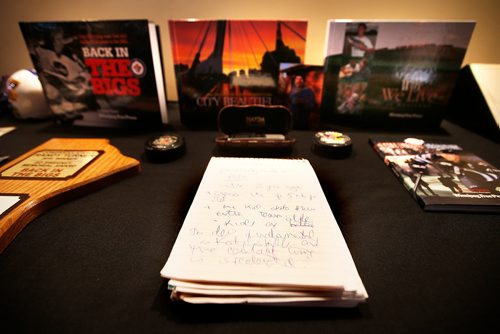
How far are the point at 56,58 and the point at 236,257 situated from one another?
799 millimetres

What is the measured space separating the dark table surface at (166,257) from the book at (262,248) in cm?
2

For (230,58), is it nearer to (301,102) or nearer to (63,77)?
(301,102)

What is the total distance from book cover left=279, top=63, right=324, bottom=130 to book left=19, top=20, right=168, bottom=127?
0.37 metres

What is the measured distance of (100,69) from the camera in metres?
0.75

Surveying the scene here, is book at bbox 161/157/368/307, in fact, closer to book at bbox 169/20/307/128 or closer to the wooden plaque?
the wooden plaque

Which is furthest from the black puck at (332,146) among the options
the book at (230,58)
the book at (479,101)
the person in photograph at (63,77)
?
the person in photograph at (63,77)

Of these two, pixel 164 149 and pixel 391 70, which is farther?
pixel 391 70

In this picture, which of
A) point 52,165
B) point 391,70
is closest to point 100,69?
point 52,165

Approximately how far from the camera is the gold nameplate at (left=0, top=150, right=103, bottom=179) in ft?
1.70

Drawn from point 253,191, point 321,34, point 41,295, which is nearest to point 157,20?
point 321,34

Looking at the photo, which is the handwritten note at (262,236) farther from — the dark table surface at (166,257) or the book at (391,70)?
the book at (391,70)

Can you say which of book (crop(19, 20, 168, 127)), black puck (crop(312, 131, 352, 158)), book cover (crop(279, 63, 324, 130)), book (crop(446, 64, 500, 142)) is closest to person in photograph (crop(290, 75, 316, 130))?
book cover (crop(279, 63, 324, 130))

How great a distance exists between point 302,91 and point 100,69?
591 mm

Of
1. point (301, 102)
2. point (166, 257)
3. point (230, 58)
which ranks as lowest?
point (166, 257)
